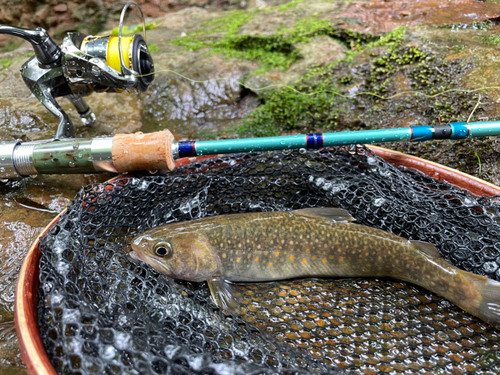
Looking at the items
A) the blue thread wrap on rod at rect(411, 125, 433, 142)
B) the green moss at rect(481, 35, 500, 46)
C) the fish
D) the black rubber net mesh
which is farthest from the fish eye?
the green moss at rect(481, 35, 500, 46)

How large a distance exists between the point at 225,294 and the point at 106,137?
135 cm

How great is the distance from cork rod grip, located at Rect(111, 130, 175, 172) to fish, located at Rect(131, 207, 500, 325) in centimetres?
52

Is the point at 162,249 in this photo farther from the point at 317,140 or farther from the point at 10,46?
the point at 10,46

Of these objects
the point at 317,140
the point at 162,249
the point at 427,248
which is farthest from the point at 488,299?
the point at 162,249

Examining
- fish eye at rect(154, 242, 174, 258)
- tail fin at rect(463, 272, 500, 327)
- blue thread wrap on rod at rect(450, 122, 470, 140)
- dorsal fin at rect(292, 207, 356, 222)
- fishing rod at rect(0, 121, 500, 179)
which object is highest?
fishing rod at rect(0, 121, 500, 179)

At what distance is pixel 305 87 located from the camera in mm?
3928

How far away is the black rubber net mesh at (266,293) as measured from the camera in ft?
4.67

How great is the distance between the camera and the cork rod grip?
2.35 m

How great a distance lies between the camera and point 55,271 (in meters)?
1.61

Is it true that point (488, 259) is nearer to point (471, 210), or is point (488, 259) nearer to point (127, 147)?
point (471, 210)

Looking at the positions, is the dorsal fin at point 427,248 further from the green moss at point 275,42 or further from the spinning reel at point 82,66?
the green moss at point 275,42

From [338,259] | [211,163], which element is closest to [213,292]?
[338,259]

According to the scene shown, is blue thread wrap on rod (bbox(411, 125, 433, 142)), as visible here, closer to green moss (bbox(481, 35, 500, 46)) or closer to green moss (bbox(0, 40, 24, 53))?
green moss (bbox(481, 35, 500, 46))

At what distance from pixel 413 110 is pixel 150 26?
500 cm
